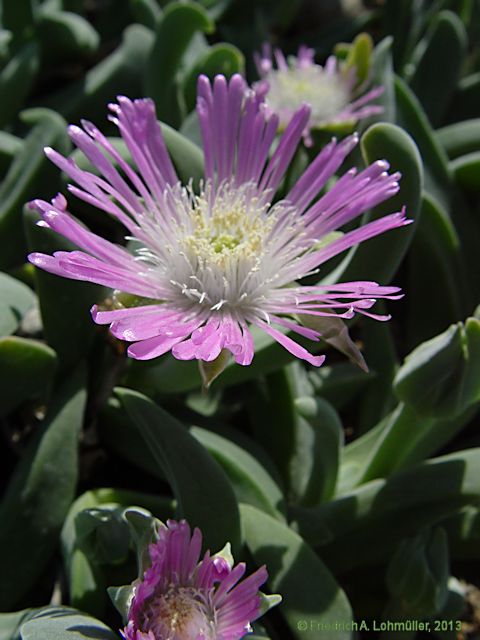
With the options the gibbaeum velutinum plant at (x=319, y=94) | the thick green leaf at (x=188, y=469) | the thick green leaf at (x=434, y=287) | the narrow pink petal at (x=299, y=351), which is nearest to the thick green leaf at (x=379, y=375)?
the thick green leaf at (x=434, y=287)

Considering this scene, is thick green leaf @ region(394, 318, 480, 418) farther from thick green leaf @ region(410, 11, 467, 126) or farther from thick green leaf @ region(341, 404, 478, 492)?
thick green leaf @ region(410, 11, 467, 126)

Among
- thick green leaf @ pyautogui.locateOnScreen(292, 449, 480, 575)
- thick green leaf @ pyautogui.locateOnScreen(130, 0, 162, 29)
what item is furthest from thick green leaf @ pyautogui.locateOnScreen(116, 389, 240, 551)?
thick green leaf @ pyautogui.locateOnScreen(130, 0, 162, 29)

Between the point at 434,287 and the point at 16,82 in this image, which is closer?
the point at 434,287

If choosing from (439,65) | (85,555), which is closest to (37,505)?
(85,555)

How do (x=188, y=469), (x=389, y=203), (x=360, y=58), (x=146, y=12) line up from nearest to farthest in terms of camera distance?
(x=188, y=469) → (x=389, y=203) → (x=360, y=58) → (x=146, y=12)

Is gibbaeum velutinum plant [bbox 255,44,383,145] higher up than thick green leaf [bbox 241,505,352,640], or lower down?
higher up

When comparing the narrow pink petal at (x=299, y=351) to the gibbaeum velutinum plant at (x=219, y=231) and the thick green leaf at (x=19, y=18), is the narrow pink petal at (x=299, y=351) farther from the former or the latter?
the thick green leaf at (x=19, y=18)

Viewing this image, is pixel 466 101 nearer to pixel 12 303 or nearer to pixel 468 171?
pixel 468 171
